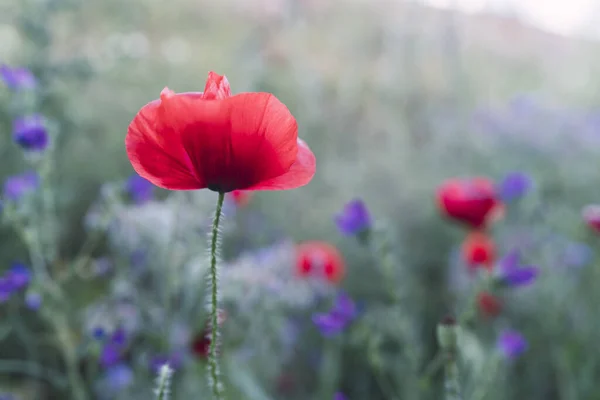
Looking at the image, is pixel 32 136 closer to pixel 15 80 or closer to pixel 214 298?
pixel 15 80

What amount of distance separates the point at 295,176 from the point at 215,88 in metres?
0.12

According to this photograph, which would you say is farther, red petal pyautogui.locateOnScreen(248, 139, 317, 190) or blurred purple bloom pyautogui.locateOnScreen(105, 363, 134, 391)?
blurred purple bloom pyautogui.locateOnScreen(105, 363, 134, 391)

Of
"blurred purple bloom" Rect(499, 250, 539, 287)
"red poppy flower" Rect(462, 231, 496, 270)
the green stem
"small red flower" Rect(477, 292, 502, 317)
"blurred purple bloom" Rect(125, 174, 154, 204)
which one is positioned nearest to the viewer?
the green stem

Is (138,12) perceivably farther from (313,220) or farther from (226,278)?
(226,278)

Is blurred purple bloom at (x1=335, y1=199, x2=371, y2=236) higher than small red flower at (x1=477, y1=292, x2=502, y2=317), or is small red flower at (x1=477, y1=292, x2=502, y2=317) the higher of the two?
blurred purple bloom at (x1=335, y1=199, x2=371, y2=236)

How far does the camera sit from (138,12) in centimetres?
393

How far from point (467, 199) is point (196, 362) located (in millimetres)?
889

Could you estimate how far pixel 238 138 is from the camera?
567mm

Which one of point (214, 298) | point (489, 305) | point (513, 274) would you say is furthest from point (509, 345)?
point (214, 298)

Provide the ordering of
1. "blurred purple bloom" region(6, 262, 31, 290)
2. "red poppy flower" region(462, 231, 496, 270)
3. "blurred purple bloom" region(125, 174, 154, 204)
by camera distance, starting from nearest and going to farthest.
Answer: "blurred purple bloom" region(6, 262, 31, 290)
"blurred purple bloom" region(125, 174, 154, 204)
"red poppy flower" region(462, 231, 496, 270)

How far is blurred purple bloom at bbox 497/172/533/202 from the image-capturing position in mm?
1770

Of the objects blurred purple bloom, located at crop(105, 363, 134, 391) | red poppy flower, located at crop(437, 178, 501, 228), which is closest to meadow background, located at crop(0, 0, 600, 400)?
blurred purple bloom, located at crop(105, 363, 134, 391)

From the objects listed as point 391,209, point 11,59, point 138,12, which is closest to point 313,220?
point 391,209

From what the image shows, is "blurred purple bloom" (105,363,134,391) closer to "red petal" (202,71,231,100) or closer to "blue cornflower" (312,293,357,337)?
"blue cornflower" (312,293,357,337)
